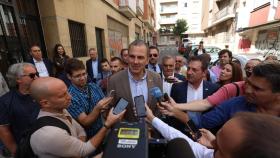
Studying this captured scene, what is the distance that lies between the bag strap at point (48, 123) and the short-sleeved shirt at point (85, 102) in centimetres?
74

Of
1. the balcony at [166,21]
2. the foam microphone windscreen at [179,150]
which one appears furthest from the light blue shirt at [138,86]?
the balcony at [166,21]

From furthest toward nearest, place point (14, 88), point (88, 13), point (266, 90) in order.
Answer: point (88, 13)
point (14, 88)
point (266, 90)

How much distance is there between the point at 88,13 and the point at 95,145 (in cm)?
721

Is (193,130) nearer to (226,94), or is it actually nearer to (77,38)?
(226,94)

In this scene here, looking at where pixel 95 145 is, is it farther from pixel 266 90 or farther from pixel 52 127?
pixel 266 90

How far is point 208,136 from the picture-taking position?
1.53 meters

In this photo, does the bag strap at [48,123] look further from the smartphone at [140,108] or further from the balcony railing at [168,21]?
the balcony railing at [168,21]

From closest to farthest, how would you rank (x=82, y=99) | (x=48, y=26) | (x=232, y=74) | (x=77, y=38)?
1. (x=82, y=99)
2. (x=232, y=74)
3. (x=48, y=26)
4. (x=77, y=38)

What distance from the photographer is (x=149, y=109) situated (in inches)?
71.7

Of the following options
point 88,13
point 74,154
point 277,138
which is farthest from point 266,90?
point 88,13

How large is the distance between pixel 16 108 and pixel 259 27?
59.5 feet

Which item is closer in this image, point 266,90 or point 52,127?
point 52,127

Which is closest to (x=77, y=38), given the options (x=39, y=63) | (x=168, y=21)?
(x=39, y=63)

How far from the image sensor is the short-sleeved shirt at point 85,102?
2.13m
